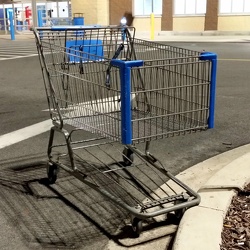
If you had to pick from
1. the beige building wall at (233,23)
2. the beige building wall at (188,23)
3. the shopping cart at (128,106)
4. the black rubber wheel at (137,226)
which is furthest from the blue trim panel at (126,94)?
the beige building wall at (188,23)

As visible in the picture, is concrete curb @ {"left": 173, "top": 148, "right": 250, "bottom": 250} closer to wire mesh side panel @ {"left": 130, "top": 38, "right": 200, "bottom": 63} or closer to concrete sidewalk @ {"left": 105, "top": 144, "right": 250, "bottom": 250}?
concrete sidewalk @ {"left": 105, "top": 144, "right": 250, "bottom": 250}

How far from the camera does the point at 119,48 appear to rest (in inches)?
166

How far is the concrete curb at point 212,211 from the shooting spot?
2.84 metres

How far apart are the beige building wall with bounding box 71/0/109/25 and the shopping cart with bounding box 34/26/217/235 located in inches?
1100

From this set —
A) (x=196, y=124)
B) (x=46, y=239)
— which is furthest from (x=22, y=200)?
(x=196, y=124)

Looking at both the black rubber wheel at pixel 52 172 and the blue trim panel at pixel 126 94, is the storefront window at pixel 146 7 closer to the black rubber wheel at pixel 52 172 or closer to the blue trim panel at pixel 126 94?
the black rubber wheel at pixel 52 172

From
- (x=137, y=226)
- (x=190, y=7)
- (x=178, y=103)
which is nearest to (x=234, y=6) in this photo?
(x=190, y=7)

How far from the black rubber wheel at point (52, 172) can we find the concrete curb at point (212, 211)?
1382 millimetres

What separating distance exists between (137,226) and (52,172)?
125 centimetres

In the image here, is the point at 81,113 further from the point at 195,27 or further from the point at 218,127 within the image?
the point at 195,27

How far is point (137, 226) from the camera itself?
10.2 ft

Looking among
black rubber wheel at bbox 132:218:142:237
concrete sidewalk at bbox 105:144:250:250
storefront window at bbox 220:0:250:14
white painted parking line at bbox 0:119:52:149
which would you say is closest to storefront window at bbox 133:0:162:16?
storefront window at bbox 220:0:250:14

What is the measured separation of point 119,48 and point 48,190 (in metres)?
1.53

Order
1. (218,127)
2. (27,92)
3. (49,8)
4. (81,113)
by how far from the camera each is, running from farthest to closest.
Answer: (49,8)
(27,92)
(218,127)
(81,113)
